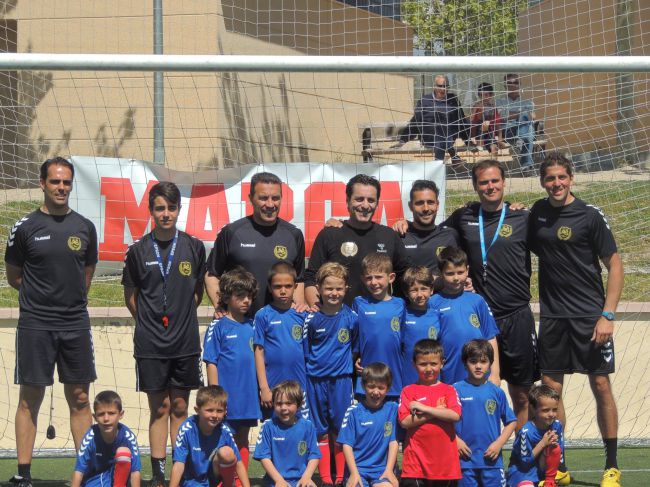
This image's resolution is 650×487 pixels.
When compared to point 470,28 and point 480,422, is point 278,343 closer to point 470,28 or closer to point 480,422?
point 480,422

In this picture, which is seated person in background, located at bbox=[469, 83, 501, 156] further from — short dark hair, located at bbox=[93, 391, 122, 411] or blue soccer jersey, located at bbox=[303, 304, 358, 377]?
short dark hair, located at bbox=[93, 391, 122, 411]

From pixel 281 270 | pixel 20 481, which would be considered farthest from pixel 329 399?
pixel 20 481

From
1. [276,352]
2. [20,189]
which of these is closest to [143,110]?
[20,189]

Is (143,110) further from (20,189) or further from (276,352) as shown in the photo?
(276,352)

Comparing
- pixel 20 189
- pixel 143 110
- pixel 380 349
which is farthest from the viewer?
pixel 143 110

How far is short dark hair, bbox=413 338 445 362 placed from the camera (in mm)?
5594

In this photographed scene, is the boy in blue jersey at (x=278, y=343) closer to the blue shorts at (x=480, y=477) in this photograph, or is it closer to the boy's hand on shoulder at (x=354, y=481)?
the boy's hand on shoulder at (x=354, y=481)

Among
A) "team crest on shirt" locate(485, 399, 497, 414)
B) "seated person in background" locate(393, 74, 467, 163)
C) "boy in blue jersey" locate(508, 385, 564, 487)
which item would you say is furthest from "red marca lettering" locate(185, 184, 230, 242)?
"boy in blue jersey" locate(508, 385, 564, 487)

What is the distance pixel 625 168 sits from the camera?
8992 millimetres

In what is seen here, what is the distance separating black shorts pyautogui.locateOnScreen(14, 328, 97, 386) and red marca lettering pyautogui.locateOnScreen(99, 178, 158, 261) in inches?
75.8

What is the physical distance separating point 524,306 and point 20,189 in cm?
473

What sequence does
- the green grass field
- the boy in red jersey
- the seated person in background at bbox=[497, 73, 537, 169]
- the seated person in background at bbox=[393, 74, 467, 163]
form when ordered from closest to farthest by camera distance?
the boy in red jersey
the green grass field
the seated person in background at bbox=[393, 74, 467, 163]
the seated person in background at bbox=[497, 73, 537, 169]

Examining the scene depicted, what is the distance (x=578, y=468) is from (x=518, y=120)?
3668 millimetres

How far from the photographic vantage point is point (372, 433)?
5.66m
